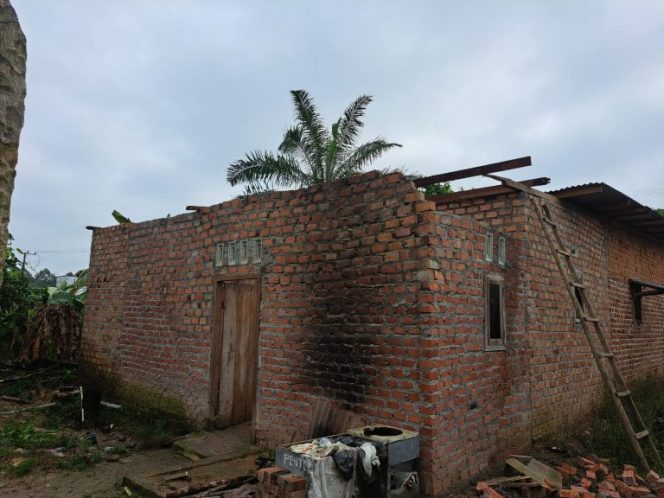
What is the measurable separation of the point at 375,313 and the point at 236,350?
280 centimetres

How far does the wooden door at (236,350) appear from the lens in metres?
6.38

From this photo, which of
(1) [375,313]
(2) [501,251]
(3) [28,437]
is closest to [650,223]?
(2) [501,251]

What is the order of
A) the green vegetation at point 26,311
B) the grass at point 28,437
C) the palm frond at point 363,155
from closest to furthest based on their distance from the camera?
the grass at point 28,437 → the green vegetation at point 26,311 → the palm frond at point 363,155

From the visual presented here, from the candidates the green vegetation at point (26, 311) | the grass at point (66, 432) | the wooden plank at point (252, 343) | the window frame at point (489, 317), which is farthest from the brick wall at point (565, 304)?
the green vegetation at point (26, 311)

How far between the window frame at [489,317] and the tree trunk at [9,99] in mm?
4576

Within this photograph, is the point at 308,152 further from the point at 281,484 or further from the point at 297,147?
the point at 281,484

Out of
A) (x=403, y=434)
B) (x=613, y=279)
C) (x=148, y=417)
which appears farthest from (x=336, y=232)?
(x=613, y=279)

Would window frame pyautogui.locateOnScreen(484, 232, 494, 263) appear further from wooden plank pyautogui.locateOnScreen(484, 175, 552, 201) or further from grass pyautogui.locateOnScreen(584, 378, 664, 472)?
grass pyautogui.locateOnScreen(584, 378, 664, 472)

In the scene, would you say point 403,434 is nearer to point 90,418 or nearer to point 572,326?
point 572,326

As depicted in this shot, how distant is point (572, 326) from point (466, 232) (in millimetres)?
2876

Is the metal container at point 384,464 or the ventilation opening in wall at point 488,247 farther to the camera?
the ventilation opening in wall at point 488,247

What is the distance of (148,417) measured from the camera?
6891 millimetres

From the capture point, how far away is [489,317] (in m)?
5.05

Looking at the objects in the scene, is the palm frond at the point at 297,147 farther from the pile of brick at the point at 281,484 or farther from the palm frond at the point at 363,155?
the pile of brick at the point at 281,484
